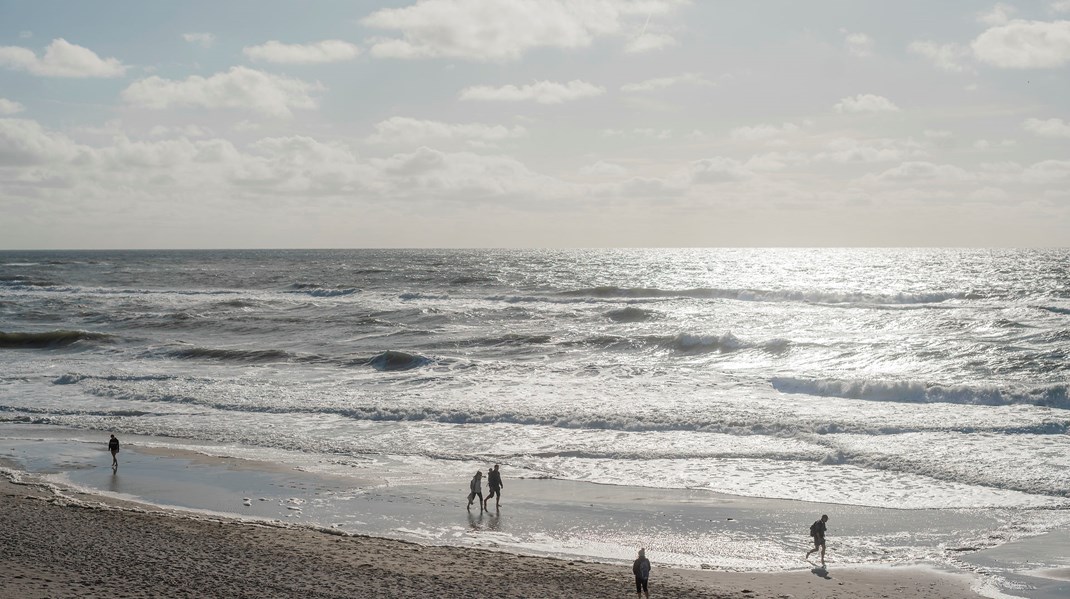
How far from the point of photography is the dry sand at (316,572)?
11602 mm

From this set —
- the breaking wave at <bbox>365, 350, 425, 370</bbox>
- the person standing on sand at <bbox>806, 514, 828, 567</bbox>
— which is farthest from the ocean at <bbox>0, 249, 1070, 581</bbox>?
the person standing on sand at <bbox>806, 514, 828, 567</bbox>

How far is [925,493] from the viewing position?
17.4m

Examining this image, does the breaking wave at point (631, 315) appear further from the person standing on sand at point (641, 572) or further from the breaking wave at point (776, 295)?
the person standing on sand at point (641, 572)

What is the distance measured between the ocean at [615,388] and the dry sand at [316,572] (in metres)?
→ 4.74

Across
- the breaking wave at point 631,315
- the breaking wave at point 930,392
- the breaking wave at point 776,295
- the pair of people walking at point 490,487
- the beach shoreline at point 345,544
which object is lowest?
the beach shoreline at point 345,544

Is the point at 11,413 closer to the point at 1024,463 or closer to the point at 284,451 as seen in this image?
the point at 284,451

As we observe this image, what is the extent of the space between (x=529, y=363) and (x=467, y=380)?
4.77 metres

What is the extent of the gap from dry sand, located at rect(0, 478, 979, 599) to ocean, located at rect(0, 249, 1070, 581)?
474cm

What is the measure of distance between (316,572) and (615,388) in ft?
59.4

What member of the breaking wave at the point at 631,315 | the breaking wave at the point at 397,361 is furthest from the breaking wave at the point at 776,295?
the breaking wave at the point at 397,361

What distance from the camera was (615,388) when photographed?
96.2ft

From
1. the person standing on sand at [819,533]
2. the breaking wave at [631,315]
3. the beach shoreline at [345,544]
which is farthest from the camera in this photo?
the breaking wave at [631,315]

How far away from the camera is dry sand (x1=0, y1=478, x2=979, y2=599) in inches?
457

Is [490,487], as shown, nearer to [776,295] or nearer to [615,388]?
[615,388]
